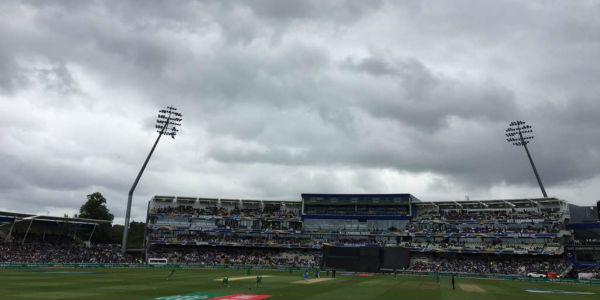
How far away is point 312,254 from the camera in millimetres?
101500

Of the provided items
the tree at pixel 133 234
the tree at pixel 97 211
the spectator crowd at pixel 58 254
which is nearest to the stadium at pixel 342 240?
the spectator crowd at pixel 58 254

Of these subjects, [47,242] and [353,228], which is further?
[353,228]

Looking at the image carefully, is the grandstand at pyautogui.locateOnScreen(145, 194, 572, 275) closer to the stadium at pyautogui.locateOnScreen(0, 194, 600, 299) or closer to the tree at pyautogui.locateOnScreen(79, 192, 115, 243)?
the stadium at pyautogui.locateOnScreen(0, 194, 600, 299)

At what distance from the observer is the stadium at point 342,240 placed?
79.1m

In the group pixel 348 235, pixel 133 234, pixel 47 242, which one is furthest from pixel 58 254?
pixel 133 234

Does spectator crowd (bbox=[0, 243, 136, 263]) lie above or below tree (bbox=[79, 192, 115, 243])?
below

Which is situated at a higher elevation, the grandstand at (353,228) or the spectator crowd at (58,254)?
the grandstand at (353,228)

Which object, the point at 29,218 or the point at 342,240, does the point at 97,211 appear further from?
the point at 342,240

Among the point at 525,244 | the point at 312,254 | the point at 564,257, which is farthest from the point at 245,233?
the point at 564,257

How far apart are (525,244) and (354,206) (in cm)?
4007

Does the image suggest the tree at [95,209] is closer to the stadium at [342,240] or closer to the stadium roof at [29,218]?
the stadium at [342,240]

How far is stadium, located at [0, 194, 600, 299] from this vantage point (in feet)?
260

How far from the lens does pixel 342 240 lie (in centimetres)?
10150

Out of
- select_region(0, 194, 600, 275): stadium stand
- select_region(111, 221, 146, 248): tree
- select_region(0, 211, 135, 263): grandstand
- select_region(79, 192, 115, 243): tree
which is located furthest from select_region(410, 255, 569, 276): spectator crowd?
select_region(111, 221, 146, 248): tree
